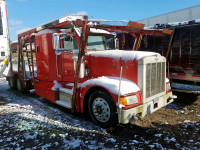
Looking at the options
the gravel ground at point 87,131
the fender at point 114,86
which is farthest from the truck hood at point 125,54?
the gravel ground at point 87,131

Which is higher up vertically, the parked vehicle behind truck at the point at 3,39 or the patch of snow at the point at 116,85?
the parked vehicle behind truck at the point at 3,39

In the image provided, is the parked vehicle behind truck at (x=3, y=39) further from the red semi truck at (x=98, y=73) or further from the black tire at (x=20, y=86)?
the red semi truck at (x=98, y=73)

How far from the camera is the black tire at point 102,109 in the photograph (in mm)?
3676

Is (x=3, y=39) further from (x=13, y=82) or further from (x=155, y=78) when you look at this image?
(x=155, y=78)

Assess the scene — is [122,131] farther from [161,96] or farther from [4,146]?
[4,146]

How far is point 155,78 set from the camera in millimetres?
4031

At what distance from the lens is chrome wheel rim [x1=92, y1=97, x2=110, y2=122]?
3.81 meters

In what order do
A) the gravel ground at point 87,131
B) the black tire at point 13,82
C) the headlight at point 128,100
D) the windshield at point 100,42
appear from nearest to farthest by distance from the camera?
1. the gravel ground at point 87,131
2. the headlight at point 128,100
3. the windshield at point 100,42
4. the black tire at point 13,82

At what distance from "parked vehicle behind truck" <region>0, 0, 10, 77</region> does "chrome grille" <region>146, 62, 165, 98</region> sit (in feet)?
20.3

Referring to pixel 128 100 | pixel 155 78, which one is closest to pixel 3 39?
pixel 128 100

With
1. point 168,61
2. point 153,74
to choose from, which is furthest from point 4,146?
point 168,61

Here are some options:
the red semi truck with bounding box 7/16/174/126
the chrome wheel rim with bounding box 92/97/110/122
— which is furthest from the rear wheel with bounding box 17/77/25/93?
the chrome wheel rim with bounding box 92/97/110/122

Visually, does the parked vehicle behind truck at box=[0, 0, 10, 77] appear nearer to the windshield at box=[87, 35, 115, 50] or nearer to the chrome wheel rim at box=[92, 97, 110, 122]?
the windshield at box=[87, 35, 115, 50]

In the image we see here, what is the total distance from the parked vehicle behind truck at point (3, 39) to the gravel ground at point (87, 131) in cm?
261
